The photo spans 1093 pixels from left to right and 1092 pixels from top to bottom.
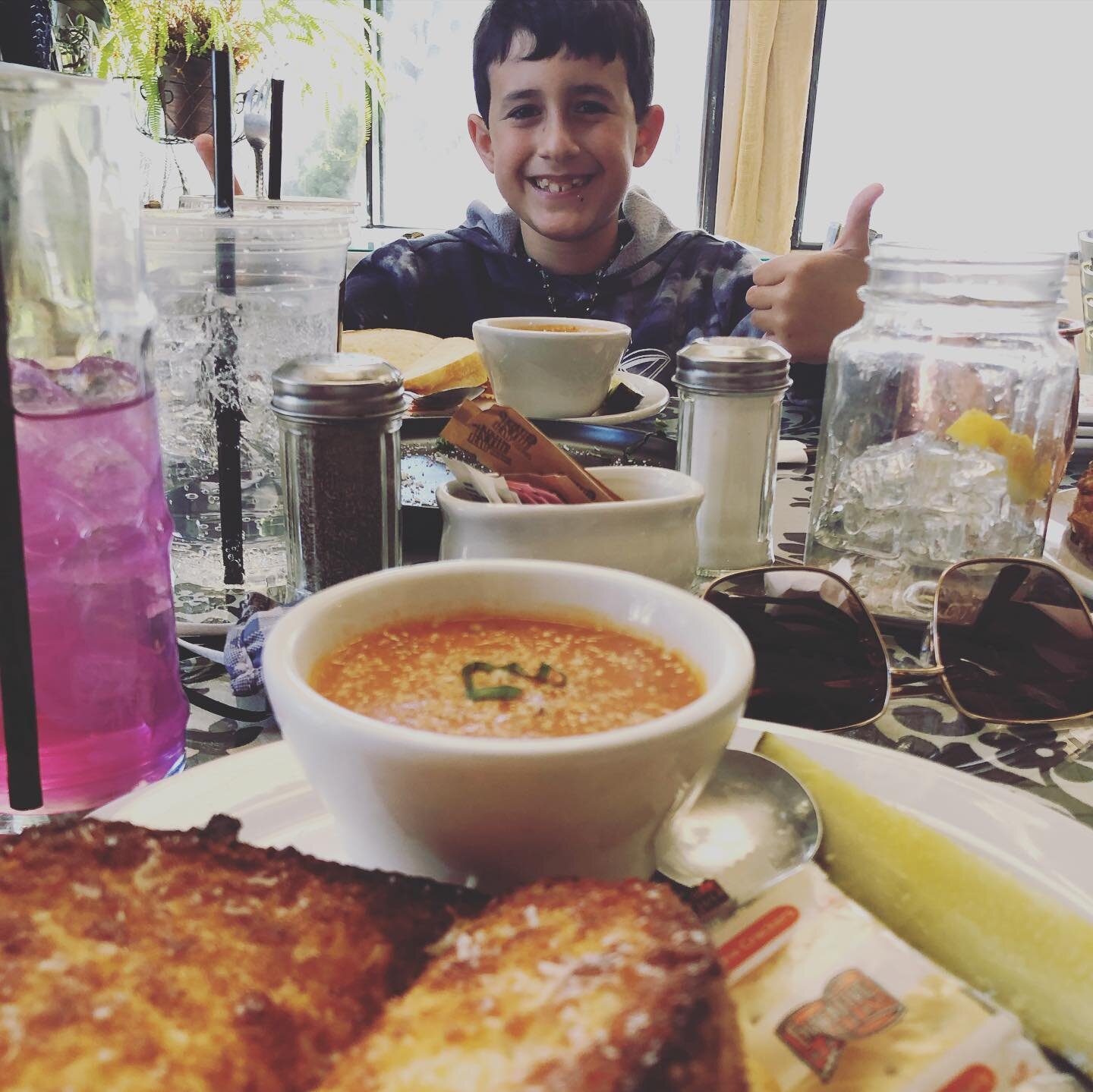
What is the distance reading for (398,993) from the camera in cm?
52

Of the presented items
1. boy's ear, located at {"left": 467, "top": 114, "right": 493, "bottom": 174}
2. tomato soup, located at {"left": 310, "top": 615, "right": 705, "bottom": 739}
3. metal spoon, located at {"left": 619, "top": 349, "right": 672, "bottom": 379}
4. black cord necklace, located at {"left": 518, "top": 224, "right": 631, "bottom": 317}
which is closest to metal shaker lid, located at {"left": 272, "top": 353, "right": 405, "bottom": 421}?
tomato soup, located at {"left": 310, "top": 615, "right": 705, "bottom": 739}

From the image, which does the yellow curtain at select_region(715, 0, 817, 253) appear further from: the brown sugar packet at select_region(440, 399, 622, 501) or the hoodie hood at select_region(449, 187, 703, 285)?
the brown sugar packet at select_region(440, 399, 622, 501)

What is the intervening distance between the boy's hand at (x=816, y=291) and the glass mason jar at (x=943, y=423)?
0.98 m

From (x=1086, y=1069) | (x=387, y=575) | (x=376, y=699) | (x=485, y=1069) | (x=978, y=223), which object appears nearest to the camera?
(x=485, y=1069)

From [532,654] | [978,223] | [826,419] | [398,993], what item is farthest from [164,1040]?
[978,223]

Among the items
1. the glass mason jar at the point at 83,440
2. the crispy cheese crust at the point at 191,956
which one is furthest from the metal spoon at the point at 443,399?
the crispy cheese crust at the point at 191,956

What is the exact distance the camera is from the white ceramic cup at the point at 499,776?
565mm

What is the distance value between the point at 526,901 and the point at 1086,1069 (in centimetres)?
32

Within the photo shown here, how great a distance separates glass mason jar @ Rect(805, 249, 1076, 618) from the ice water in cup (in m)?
0.73

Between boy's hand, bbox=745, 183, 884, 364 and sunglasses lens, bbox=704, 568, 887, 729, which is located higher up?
boy's hand, bbox=745, 183, 884, 364

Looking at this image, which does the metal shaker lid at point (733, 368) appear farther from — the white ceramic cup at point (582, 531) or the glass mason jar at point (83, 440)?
the glass mason jar at point (83, 440)

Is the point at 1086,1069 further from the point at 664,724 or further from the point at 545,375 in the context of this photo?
the point at 545,375

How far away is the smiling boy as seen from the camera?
2.88m

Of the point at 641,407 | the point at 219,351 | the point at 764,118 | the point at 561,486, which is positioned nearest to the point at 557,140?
the point at 641,407
